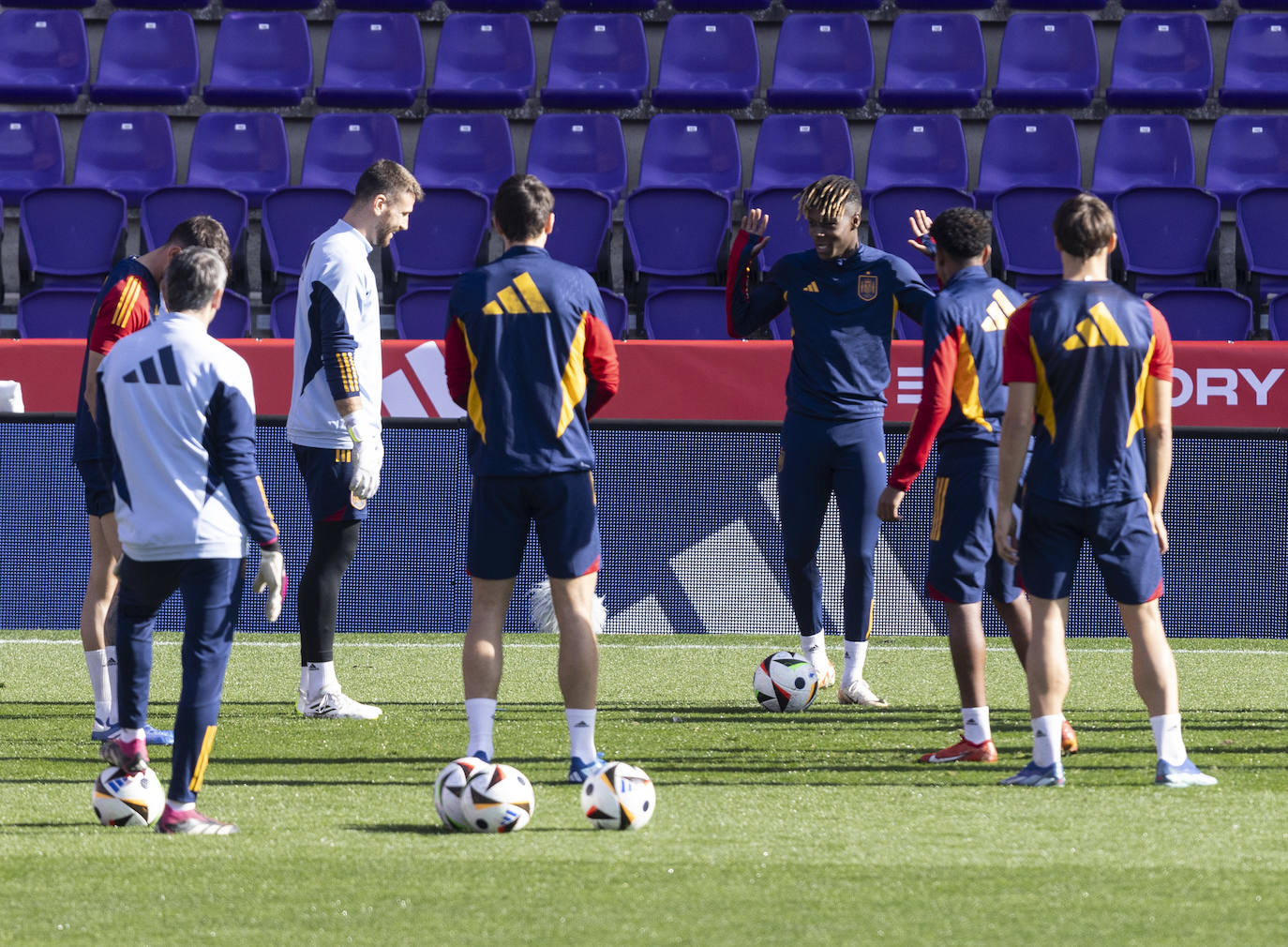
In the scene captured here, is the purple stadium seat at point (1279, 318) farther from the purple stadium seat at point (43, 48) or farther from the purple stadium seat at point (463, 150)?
the purple stadium seat at point (43, 48)

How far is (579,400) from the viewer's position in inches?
199

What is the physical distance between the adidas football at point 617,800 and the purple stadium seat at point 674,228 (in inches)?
333

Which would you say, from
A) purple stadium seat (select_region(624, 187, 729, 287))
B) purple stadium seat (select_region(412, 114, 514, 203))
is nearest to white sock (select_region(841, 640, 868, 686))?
purple stadium seat (select_region(624, 187, 729, 287))

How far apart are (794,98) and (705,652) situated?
688cm

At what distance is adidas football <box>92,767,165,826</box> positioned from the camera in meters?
4.59

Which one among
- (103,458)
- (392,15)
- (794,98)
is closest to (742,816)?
(103,458)

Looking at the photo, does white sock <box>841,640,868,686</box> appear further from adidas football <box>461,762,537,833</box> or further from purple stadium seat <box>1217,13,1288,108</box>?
purple stadium seat <box>1217,13,1288,108</box>

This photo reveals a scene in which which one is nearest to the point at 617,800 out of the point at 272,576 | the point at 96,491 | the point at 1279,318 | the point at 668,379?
the point at 272,576

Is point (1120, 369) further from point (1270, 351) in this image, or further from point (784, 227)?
point (784, 227)

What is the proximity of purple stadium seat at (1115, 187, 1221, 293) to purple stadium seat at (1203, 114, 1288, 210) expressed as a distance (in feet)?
4.05

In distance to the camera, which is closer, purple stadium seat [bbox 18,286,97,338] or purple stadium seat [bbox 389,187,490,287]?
purple stadium seat [bbox 18,286,97,338]

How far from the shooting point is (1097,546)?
5.00m

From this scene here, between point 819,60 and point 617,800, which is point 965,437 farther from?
point 819,60

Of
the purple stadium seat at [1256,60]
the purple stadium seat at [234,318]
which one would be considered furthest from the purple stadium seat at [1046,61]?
the purple stadium seat at [234,318]
